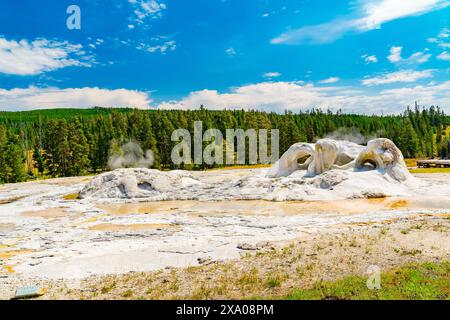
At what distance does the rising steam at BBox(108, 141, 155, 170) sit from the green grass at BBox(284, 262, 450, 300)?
195 ft

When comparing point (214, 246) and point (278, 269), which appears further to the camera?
point (214, 246)

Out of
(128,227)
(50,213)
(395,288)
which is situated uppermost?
(395,288)

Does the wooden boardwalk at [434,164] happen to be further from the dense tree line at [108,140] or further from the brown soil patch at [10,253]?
the brown soil patch at [10,253]

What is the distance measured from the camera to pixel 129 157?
224 ft

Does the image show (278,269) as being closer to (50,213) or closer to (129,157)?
(50,213)

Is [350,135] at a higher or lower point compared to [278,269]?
higher

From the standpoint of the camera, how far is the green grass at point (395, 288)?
8211 mm

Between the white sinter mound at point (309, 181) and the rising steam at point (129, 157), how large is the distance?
32.3m

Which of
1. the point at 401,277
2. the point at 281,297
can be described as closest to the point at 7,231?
the point at 281,297

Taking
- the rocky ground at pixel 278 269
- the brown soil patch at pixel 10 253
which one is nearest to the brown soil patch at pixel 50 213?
the brown soil patch at pixel 10 253

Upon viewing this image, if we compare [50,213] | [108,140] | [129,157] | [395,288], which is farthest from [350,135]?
[395,288]

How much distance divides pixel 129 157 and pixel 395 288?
208 ft

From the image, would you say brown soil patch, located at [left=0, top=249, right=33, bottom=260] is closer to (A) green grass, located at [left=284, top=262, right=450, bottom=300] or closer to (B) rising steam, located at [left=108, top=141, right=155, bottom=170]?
(A) green grass, located at [left=284, top=262, right=450, bottom=300]
